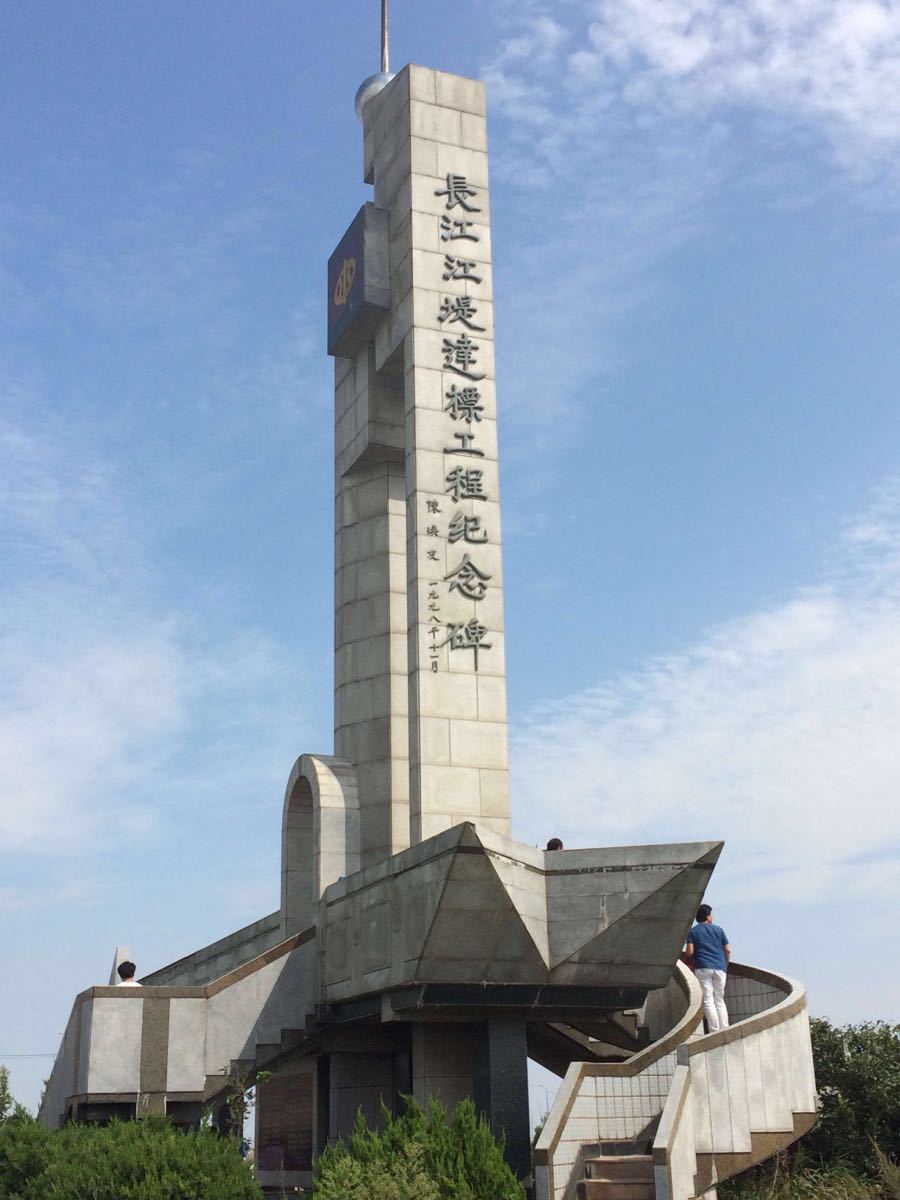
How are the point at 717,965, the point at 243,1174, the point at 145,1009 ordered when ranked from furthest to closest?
the point at 145,1009 < the point at 717,965 < the point at 243,1174

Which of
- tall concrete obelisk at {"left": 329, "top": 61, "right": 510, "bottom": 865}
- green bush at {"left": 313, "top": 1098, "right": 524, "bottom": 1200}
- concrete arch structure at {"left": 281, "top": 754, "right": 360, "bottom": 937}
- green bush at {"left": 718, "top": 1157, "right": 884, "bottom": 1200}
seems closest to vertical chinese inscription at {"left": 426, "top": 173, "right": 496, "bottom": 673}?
tall concrete obelisk at {"left": 329, "top": 61, "right": 510, "bottom": 865}

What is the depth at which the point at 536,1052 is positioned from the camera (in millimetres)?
30375

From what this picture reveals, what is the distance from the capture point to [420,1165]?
53.4ft

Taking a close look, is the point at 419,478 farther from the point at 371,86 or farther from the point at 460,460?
the point at 371,86

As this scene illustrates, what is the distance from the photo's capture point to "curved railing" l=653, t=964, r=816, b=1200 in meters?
18.4

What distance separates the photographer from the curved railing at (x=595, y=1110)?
1850cm

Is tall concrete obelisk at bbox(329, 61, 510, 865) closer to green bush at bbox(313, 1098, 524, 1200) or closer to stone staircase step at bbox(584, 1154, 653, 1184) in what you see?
stone staircase step at bbox(584, 1154, 653, 1184)

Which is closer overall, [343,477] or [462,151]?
[462,151]

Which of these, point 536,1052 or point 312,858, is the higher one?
point 312,858

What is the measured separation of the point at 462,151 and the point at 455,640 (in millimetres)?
11522

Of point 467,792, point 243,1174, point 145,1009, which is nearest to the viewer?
point 243,1174

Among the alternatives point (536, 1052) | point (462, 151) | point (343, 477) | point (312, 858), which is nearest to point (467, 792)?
point (312, 858)

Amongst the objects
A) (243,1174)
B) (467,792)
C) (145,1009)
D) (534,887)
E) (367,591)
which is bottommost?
(243,1174)

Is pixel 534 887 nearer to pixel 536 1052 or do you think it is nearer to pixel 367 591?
pixel 536 1052
